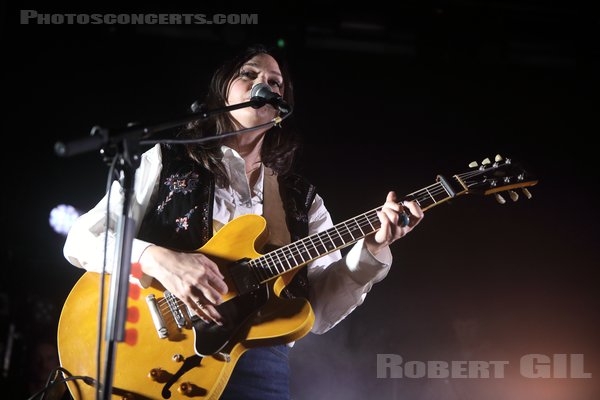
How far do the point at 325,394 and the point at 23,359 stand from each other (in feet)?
9.61

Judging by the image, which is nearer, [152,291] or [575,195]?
[152,291]

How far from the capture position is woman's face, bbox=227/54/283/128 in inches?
93.3

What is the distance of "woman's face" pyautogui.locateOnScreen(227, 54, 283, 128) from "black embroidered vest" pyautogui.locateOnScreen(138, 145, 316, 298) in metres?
0.31

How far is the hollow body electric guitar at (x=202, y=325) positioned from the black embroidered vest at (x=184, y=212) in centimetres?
12

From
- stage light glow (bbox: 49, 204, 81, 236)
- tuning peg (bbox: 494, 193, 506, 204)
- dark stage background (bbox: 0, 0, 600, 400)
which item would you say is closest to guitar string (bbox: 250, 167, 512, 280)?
tuning peg (bbox: 494, 193, 506, 204)

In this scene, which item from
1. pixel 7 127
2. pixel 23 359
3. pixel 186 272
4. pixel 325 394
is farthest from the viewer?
pixel 23 359

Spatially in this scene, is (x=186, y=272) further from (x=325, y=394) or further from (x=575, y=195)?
(x=575, y=195)

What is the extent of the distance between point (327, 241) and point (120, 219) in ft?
3.02

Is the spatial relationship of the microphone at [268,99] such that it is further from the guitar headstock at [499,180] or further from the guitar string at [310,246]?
the guitar headstock at [499,180]

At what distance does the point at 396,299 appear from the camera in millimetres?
3609

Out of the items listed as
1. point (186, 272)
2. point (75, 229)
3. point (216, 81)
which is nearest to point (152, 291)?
point (186, 272)

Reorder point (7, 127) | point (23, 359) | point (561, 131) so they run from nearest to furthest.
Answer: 1. point (561, 131)
2. point (7, 127)
3. point (23, 359)

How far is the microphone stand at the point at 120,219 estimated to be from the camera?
1.31 m

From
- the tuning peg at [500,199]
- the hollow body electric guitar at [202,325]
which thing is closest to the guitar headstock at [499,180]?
the tuning peg at [500,199]
